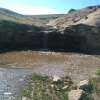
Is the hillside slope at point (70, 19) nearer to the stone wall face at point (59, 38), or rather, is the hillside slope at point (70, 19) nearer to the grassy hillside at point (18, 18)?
the grassy hillside at point (18, 18)

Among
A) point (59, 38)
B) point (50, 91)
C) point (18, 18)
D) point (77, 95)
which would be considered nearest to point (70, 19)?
point (18, 18)

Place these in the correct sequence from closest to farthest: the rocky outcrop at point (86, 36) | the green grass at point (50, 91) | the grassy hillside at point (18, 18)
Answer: the green grass at point (50, 91), the rocky outcrop at point (86, 36), the grassy hillside at point (18, 18)

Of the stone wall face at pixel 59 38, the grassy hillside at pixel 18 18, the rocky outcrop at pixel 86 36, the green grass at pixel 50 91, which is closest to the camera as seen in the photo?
the green grass at pixel 50 91

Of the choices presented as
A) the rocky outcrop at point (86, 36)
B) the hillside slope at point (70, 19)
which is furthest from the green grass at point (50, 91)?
the hillside slope at point (70, 19)

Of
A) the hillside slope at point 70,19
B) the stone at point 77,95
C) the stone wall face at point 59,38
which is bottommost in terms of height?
the stone at point 77,95

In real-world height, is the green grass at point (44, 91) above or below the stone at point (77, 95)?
below

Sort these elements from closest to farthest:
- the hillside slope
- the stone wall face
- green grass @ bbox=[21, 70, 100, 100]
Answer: green grass @ bbox=[21, 70, 100, 100], the stone wall face, the hillside slope

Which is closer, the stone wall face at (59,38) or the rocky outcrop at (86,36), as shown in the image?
the rocky outcrop at (86,36)

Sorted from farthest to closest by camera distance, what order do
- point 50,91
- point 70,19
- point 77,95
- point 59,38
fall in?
point 70,19 → point 59,38 → point 50,91 → point 77,95

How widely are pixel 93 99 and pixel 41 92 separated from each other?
87.3 inches

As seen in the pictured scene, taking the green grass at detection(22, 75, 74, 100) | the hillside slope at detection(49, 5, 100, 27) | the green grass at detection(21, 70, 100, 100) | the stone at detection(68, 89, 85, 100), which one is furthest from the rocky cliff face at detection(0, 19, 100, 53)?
the hillside slope at detection(49, 5, 100, 27)

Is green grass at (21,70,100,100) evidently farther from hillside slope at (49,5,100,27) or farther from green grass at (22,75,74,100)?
hillside slope at (49,5,100,27)

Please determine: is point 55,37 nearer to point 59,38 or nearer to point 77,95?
point 59,38

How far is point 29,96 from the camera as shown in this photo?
Result: 15.1ft
